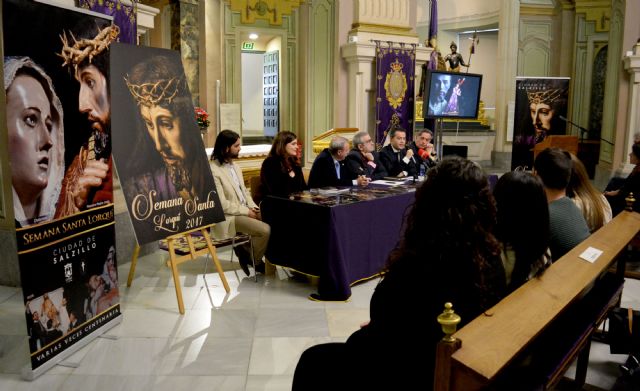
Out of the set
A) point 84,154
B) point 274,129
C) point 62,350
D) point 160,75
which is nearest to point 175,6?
point 274,129

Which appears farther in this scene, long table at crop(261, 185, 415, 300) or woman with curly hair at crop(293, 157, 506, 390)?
long table at crop(261, 185, 415, 300)

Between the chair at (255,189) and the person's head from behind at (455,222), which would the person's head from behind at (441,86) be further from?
the person's head from behind at (455,222)

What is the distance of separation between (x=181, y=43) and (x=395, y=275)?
8.67 metres

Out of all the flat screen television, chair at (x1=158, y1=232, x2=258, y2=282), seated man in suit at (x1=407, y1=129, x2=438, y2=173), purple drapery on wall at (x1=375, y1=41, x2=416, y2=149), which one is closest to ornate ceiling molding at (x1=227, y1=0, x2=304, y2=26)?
purple drapery on wall at (x1=375, y1=41, x2=416, y2=149)

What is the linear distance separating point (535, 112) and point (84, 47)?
30.1ft

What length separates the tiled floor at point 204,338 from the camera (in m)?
3.07

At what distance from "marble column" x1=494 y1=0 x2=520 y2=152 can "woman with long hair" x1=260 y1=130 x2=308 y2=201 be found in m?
8.92

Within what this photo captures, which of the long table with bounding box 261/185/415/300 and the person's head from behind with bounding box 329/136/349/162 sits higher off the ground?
the person's head from behind with bounding box 329/136/349/162

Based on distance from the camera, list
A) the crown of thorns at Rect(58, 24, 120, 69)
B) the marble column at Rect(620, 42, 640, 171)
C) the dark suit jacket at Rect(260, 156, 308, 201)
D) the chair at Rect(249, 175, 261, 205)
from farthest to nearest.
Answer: the marble column at Rect(620, 42, 640, 171) → the chair at Rect(249, 175, 261, 205) → the dark suit jacket at Rect(260, 156, 308, 201) → the crown of thorns at Rect(58, 24, 120, 69)

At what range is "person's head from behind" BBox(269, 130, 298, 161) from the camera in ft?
16.3

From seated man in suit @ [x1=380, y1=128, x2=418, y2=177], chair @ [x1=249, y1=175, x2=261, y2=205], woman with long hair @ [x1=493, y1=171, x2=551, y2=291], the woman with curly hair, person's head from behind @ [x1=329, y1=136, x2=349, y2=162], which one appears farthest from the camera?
seated man in suit @ [x1=380, y1=128, x2=418, y2=177]

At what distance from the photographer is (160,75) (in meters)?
3.89

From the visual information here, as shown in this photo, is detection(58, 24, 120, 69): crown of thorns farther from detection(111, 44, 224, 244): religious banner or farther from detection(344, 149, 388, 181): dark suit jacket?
detection(344, 149, 388, 181): dark suit jacket

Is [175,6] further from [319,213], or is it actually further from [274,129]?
[319,213]
